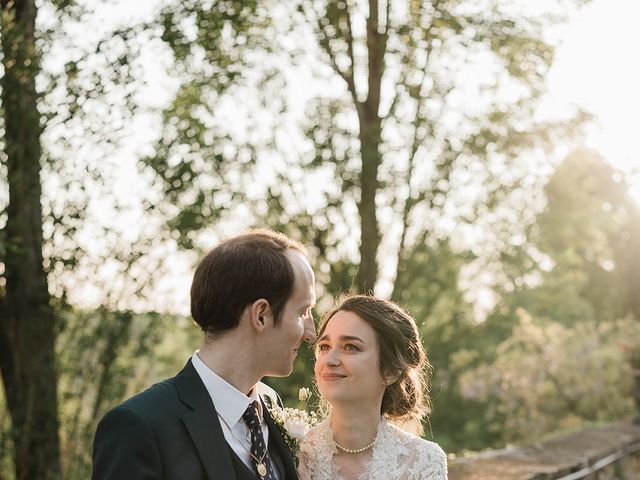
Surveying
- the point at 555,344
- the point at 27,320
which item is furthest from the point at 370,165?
the point at 555,344

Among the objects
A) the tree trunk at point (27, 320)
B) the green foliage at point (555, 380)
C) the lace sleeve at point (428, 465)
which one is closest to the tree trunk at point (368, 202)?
the tree trunk at point (27, 320)

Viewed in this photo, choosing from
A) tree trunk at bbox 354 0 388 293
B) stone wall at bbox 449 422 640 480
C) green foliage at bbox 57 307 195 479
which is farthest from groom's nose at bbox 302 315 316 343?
tree trunk at bbox 354 0 388 293

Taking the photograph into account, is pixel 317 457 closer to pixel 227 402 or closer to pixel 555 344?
pixel 227 402

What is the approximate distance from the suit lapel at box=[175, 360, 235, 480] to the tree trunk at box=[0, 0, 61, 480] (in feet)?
14.1

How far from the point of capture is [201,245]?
8.90 metres

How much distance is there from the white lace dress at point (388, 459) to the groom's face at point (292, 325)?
40.2 inches

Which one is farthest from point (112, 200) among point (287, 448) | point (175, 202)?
point (287, 448)

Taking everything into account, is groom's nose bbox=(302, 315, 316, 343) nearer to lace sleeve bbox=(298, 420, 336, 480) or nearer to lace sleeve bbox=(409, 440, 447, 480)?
lace sleeve bbox=(298, 420, 336, 480)

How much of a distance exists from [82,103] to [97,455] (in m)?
4.34

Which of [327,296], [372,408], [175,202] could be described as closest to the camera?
[372,408]

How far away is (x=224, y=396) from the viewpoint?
102 inches

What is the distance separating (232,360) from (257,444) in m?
0.27

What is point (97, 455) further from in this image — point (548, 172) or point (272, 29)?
point (548, 172)

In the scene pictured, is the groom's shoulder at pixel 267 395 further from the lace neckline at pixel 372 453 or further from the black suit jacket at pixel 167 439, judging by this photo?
the black suit jacket at pixel 167 439
